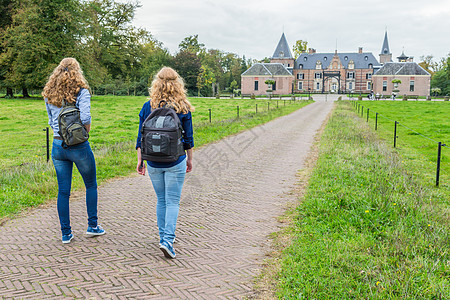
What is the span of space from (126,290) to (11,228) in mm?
2458

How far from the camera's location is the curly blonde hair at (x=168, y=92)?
12.7 ft

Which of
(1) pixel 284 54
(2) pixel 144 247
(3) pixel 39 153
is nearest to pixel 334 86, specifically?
(1) pixel 284 54

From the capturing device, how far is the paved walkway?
3.52m

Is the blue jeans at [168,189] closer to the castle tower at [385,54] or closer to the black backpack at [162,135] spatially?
the black backpack at [162,135]

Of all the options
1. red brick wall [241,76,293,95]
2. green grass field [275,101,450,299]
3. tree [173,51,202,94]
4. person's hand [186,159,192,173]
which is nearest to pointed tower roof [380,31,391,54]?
red brick wall [241,76,293,95]

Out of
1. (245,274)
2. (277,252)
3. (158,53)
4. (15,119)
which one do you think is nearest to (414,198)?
(277,252)

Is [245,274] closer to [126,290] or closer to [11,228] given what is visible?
[126,290]

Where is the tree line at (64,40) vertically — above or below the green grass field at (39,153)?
above

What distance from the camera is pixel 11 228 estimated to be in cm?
497

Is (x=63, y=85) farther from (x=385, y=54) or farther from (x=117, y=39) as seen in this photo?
(x=385, y=54)

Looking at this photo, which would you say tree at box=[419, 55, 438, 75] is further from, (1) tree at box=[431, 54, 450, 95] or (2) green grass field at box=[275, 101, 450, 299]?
(2) green grass field at box=[275, 101, 450, 299]

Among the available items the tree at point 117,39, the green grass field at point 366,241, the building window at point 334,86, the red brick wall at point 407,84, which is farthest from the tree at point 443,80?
the green grass field at point 366,241

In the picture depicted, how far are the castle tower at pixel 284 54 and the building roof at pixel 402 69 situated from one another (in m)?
18.4

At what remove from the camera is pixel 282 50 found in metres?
79.9
